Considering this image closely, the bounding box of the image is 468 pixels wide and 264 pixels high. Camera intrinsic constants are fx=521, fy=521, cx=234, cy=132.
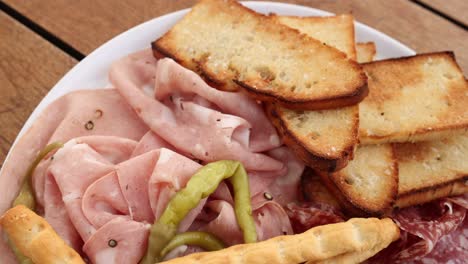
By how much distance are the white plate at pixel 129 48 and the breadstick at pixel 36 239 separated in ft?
1.69

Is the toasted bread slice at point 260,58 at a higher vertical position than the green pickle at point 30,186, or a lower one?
higher

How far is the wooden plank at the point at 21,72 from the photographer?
2.17m

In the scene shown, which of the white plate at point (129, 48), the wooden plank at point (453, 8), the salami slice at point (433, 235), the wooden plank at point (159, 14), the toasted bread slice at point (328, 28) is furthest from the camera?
the wooden plank at point (453, 8)

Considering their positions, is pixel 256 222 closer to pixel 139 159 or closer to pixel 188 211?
pixel 188 211

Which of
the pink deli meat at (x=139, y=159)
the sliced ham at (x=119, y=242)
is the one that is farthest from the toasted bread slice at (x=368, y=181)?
the sliced ham at (x=119, y=242)

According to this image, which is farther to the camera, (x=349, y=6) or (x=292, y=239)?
(x=349, y=6)

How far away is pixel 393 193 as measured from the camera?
1.81m

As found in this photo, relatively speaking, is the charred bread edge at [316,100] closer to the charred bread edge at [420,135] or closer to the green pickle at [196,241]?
the charred bread edge at [420,135]

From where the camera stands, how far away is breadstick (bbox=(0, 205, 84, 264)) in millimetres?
1469

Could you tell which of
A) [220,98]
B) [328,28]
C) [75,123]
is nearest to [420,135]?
[328,28]

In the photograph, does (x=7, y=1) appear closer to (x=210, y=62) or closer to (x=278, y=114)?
(x=210, y=62)

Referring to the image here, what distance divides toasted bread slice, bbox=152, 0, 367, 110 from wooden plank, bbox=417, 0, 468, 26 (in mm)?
1016

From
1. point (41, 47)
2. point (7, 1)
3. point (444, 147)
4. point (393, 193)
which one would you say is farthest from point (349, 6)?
point (7, 1)

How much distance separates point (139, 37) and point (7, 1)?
0.81 metres
